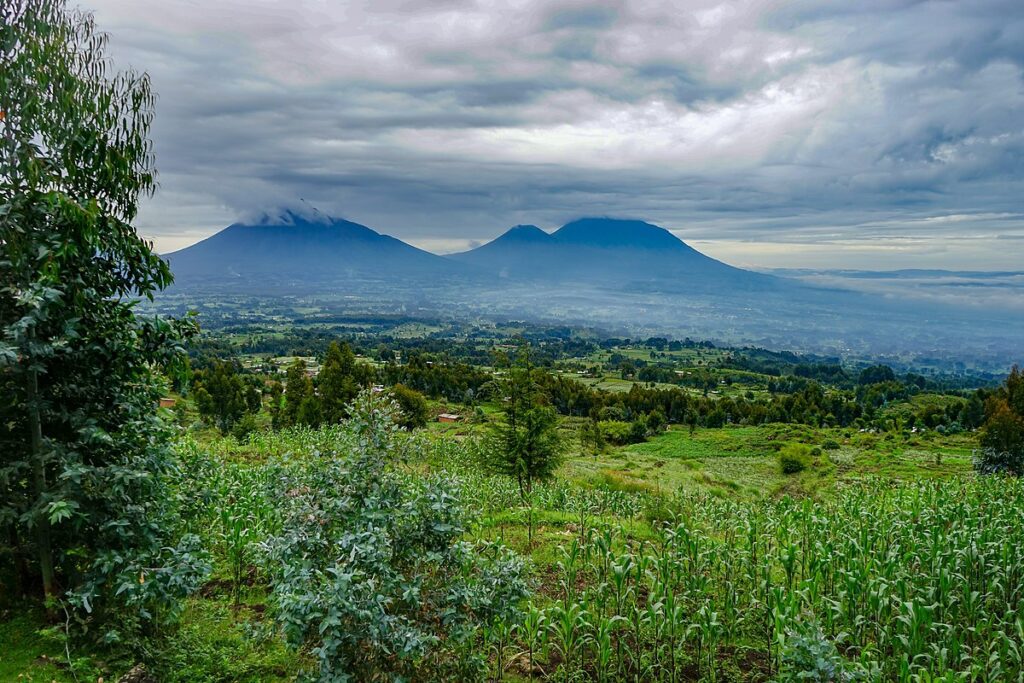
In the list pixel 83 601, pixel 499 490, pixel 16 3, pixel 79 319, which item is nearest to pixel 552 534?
pixel 499 490

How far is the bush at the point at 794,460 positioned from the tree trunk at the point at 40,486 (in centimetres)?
4777

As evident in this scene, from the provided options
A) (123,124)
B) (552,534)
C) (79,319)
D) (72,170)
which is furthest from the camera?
(552,534)

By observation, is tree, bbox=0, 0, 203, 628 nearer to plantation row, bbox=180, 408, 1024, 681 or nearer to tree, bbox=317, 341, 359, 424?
plantation row, bbox=180, 408, 1024, 681

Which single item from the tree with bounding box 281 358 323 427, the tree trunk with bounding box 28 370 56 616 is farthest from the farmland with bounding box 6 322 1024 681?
the tree with bounding box 281 358 323 427

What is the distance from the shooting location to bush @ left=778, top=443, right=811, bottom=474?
149 feet

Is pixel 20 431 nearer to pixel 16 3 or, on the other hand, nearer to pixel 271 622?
pixel 271 622

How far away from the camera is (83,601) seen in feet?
17.5

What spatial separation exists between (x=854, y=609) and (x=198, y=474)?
8617 mm

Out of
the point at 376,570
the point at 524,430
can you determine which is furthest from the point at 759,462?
the point at 376,570

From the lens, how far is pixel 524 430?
54.6ft

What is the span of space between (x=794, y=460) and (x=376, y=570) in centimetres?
4828

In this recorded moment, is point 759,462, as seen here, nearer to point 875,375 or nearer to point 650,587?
point 650,587

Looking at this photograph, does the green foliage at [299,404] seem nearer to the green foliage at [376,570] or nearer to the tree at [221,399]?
the tree at [221,399]

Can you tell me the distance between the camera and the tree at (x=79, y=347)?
5.56 metres
